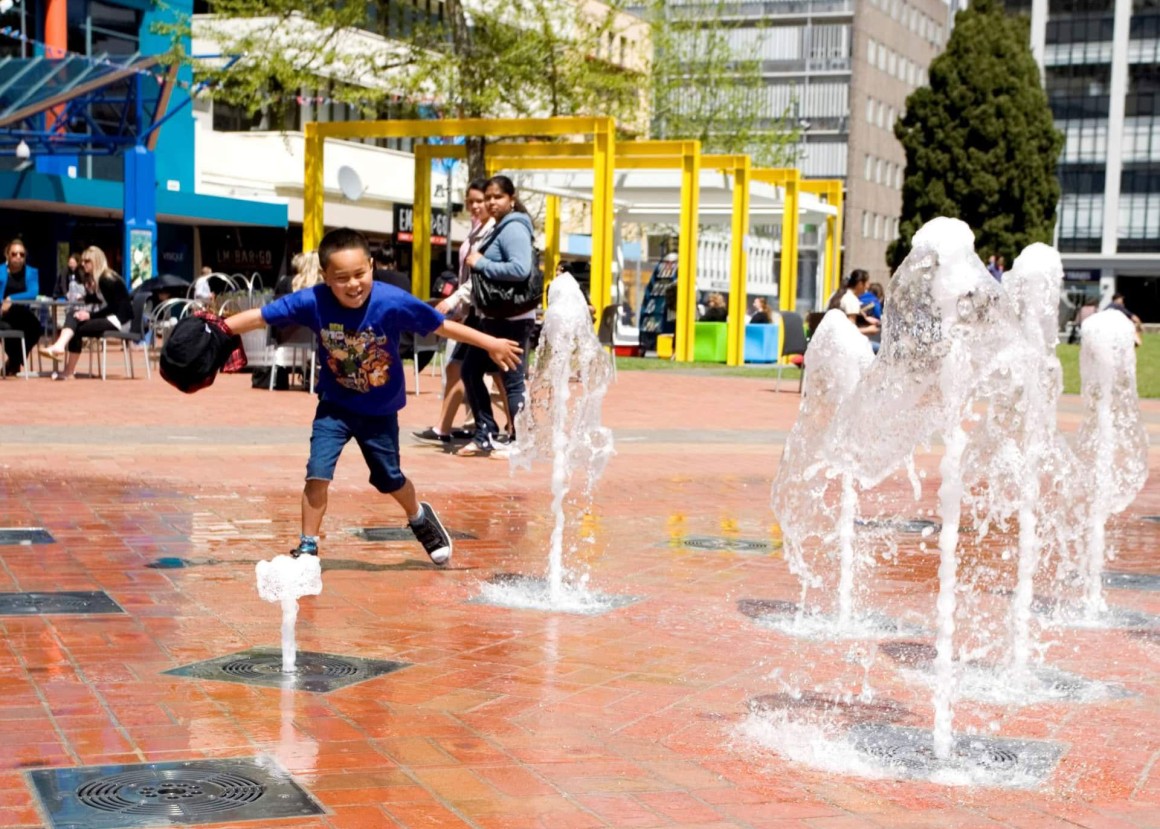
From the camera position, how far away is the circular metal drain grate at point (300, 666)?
526 centimetres

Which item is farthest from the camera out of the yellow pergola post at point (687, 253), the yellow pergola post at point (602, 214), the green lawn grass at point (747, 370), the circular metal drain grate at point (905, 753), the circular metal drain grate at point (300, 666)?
the yellow pergola post at point (687, 253)

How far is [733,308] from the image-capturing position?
2961cm

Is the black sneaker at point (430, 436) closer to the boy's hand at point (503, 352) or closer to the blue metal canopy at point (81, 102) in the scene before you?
the boy's hand at point (503, 352)

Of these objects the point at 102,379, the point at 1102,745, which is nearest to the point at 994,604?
the point at 1102,745

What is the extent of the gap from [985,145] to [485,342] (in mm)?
65115

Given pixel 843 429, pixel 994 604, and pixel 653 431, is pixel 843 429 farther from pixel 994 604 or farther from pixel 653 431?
pixel 653 431

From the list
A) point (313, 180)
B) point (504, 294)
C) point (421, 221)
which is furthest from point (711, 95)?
point (504, 294)

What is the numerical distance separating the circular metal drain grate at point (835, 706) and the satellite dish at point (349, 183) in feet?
123

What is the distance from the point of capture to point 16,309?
19.4m

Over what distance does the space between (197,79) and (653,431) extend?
1448 cm

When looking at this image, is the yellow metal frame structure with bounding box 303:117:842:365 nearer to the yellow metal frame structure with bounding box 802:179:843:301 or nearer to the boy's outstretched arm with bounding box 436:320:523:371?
the yellow metal frame structure with bounding box 802:179:843:301

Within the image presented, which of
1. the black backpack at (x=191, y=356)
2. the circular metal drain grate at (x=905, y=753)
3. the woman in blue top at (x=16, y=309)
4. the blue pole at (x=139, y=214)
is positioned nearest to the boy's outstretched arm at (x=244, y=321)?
the black backpack at (x=191, y=356)

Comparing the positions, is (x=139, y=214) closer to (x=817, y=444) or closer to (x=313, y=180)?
(x=313, y=180)

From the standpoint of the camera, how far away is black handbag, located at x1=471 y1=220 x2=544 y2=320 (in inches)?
438
